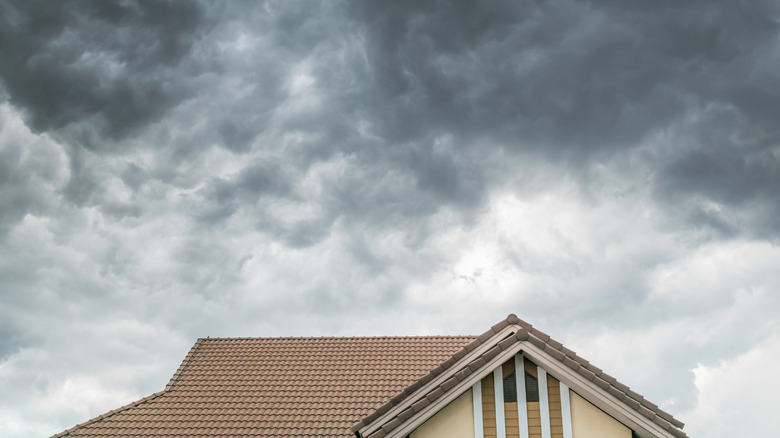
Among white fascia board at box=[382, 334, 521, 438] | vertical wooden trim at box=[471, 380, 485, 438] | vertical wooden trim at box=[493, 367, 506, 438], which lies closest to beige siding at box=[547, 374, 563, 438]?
vertical wooden trim at box=[493, 367, 506, 438]

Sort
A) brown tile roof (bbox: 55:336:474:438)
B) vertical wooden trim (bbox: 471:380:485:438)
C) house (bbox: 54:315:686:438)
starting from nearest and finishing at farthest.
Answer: house (bbox: 54:315:686:438)
vertical wooden trim (bbox: 471:380:485:438)
brown tile roof (bbox: 55:336:474:438)

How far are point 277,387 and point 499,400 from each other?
346 inches

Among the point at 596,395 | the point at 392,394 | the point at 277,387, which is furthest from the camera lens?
the point at 277,387

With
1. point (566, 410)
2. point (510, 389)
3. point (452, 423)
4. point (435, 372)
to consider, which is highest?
point (435, 372)

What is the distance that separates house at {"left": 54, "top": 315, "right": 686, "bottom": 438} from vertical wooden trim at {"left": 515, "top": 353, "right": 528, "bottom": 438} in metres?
0.02

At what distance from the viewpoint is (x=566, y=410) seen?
1284 cm

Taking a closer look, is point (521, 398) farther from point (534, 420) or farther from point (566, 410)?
point (566, 410)

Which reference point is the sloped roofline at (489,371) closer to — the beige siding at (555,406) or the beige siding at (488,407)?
the beige siding at (555,406)

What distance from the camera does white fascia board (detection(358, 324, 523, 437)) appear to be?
482 inches

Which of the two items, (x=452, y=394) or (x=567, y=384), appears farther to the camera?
(x=567, y=384)

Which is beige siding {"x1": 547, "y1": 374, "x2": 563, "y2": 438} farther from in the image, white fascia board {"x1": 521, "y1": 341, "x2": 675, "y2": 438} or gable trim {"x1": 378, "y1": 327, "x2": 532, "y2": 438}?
gable trim {"x1": 378, "y1": 327, "x2": 532, "y2": 438}

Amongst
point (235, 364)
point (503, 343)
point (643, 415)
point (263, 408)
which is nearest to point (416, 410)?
point (503, 343)

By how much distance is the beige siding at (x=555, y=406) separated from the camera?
42.0 feet

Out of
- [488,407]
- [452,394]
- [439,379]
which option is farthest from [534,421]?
[439,379]
